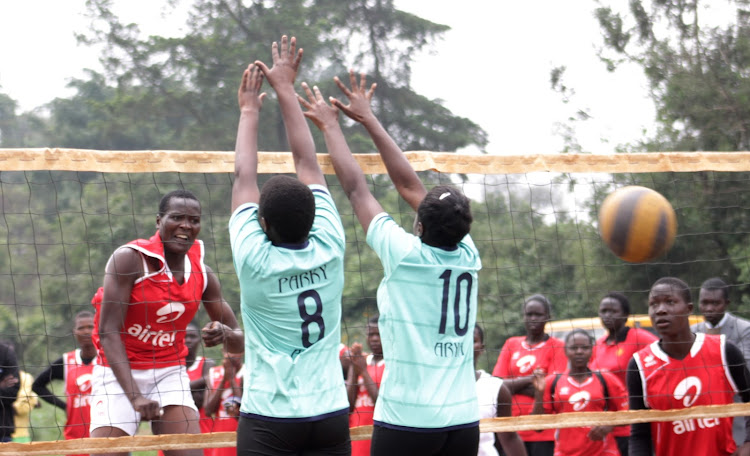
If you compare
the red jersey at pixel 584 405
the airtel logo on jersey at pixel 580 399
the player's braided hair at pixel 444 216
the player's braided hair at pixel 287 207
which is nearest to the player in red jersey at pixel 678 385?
the red jersey at pixel 584 405

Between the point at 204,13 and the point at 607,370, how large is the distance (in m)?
19.0

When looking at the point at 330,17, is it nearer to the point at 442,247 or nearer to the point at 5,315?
the point at 5,315

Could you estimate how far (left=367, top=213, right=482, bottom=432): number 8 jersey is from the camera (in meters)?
4.09

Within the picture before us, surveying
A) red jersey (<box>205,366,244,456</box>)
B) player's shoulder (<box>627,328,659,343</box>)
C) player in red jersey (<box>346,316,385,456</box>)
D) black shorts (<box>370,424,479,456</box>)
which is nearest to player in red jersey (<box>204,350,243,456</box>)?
red jersey (<box>205,366,244,456</box>)

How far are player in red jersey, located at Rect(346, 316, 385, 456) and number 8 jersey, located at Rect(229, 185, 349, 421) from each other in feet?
6.81

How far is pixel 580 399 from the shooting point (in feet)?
23.7

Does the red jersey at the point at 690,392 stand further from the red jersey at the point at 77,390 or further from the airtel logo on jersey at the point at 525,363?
the red jersey at the point at 77,390

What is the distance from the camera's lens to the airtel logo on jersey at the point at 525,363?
795 cm

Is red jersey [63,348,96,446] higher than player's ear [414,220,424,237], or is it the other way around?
player's ear [414,220,424,237]

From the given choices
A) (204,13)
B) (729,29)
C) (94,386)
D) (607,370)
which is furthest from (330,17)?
(94,386)

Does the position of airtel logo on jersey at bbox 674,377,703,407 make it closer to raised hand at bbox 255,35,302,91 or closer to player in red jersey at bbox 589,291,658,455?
player in red jersey at bbox 589,291,658,455

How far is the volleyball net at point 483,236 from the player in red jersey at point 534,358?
0.36 meters

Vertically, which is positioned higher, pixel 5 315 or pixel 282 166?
pixel 282 166

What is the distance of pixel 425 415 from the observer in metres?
4.06
